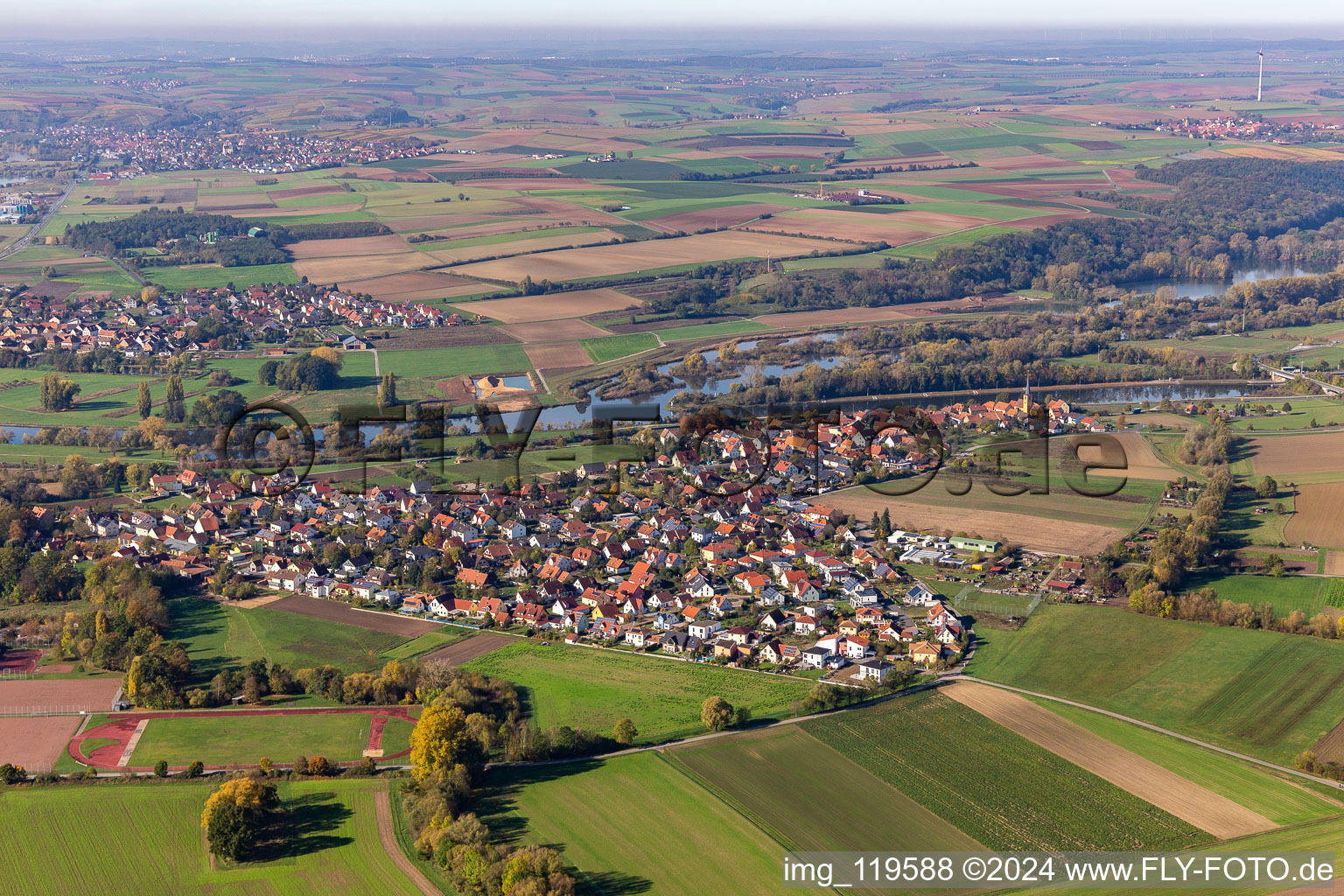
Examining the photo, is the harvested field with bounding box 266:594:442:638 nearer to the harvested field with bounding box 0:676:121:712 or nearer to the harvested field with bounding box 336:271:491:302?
the harvested field with bounding box 0:676:121:712

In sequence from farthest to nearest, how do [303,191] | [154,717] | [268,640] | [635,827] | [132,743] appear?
1. [303,191]
2. [268,640]
3. [154,717]
4. [132,743]
5. [635,827]

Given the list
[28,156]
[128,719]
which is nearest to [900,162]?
[28,156]

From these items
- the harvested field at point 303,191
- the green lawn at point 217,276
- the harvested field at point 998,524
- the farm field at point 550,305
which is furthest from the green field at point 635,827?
the harvested field at point 303,191

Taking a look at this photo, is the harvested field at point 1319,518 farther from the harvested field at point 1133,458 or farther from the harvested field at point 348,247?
the harvested field at point 348,247

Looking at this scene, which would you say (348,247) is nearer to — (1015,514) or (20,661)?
(1015,514)

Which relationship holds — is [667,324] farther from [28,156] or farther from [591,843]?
[28,156]

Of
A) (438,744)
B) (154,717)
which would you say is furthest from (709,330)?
(438,744)

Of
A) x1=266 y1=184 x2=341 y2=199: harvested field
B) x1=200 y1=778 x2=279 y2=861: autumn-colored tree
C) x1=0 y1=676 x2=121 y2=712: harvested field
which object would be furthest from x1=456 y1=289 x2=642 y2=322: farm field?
x1=200 y1=778 x2=279 y2=861: autumn-colored tree
